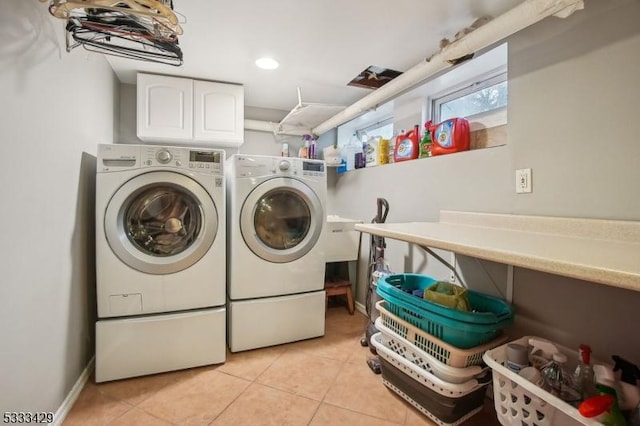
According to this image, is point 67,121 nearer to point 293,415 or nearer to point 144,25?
point 144,25

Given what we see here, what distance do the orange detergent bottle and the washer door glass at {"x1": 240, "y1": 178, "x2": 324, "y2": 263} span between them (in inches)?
26.5

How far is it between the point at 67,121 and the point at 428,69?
1848 mm

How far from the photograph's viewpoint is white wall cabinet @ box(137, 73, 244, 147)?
6.92 feet

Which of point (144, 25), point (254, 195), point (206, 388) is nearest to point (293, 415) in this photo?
point (206, 388)

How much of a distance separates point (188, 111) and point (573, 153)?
7.76ft

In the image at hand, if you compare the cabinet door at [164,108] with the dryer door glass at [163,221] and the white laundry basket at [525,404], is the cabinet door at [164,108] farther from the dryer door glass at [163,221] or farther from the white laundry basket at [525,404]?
the white laundry basket at [525,404]

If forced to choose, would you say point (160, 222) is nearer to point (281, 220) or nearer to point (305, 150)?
point (281, 220)

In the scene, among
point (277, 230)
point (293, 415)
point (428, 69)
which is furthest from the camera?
point (277, 230)

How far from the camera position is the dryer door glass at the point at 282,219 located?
6.00 ft

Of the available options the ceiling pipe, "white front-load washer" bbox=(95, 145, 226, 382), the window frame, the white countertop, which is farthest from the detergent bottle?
"white front-load washer" bbox=(95, 145, 226, 382)

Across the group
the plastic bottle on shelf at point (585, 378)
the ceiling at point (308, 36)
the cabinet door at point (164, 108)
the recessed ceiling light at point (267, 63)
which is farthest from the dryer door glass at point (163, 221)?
the plastic bottle on shelf at point (585, 378)

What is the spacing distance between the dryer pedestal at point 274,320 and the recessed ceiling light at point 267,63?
1.57 metres

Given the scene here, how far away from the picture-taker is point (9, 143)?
90cm

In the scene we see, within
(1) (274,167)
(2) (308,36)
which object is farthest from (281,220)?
(2) (308,36)
